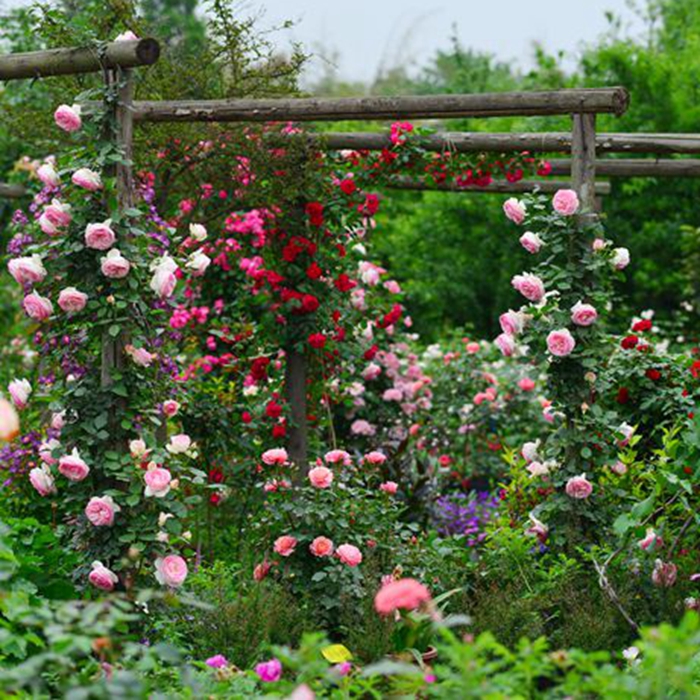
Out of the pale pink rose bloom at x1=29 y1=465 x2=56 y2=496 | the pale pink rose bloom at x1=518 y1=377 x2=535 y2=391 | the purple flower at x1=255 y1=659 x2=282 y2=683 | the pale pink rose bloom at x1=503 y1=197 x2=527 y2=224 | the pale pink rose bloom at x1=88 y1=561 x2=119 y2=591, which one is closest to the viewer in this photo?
the purple flower at x1=255 y1=659 x2=282 y2=683

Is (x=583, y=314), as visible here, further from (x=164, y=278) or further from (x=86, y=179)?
(x=86, y=179)

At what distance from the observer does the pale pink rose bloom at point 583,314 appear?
4.74m

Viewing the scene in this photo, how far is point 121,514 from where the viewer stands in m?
4.20

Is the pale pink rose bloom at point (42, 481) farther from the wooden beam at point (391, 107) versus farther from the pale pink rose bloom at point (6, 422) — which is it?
the pale pink rose bloom at point (6, 422)

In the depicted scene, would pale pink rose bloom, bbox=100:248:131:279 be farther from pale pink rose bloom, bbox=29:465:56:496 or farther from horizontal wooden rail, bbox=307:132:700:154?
horizontal wooden rail, bbox=307:132:700:154

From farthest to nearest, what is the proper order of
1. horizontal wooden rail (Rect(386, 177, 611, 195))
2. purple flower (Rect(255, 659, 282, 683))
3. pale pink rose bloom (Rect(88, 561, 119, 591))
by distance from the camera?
horizontal wooden rail (Rect(386, 177, 611, 195)), pale pink rose bloom (Rect(88, 561, 119, 591)), purple flower (Rect(255, 659, 282, 683))

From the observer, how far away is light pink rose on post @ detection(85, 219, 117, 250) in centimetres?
412

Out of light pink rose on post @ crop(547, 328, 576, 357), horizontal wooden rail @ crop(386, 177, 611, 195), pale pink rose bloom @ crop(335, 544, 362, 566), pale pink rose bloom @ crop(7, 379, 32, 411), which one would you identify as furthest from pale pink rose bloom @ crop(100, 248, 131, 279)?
horizontal wooden rail @ crop(386, 177, 611, 195)

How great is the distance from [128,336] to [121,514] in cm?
64

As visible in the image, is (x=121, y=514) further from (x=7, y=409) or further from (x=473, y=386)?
(x=473, y=386)

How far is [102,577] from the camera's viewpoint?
397 centimetres

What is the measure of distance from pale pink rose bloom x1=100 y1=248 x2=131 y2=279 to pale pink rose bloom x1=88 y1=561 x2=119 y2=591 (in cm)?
100

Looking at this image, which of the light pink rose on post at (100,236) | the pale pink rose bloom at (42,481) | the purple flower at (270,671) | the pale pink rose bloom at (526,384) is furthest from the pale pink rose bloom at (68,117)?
the pale pink rose bloom at (526,384)

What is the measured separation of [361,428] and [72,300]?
2772 millimetres
